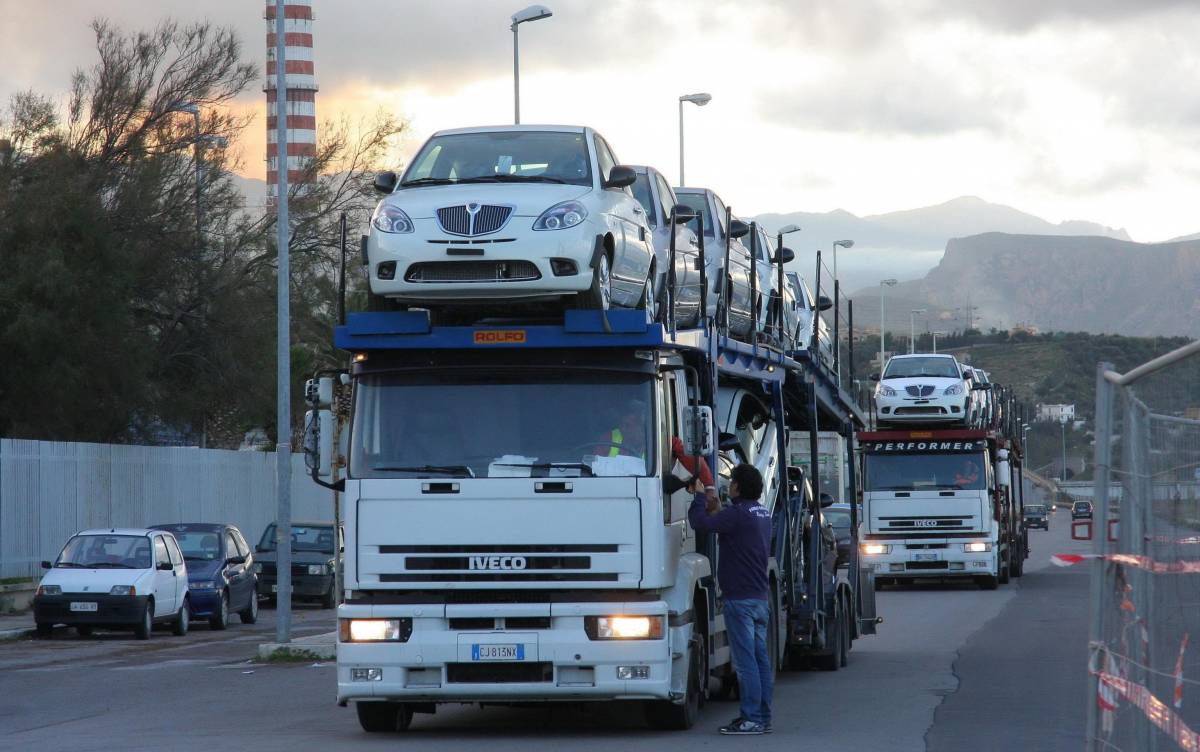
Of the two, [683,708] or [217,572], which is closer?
[683,708]

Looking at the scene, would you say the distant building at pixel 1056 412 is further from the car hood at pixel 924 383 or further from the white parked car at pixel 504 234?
the white parked car at pixel 504 234

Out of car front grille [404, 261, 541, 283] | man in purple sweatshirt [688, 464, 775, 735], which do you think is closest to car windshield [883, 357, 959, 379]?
man in purple sweatshirt [688, 464, 775, 735]

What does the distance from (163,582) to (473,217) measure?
14.6 m

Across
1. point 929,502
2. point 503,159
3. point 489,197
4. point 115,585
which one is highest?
point 503,159

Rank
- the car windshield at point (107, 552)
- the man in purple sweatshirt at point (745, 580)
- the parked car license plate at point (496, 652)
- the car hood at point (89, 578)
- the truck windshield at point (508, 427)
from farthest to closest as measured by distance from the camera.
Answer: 1. the car windshield at point (107, 552)
2. the car hood at point (89, 578)
3. the man in purple sweatshirt at point (745, 580)
4. the truck windshield at point (508, 427)
5. the parked car license plate at point (496, 652)

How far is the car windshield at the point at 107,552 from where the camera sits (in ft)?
79.3

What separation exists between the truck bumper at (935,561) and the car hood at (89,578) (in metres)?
13.8

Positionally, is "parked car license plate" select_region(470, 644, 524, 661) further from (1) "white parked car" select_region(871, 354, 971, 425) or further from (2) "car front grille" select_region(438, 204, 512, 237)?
(1) "white parked car" select_region(871, 354, 971, 425)

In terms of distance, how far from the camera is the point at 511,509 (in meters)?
10.9

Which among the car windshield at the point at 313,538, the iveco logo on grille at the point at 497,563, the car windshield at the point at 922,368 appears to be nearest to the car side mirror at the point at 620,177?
the iveco logo on grille at the point at 497,563

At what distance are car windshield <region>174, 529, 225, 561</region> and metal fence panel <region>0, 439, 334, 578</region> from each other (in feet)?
11.1

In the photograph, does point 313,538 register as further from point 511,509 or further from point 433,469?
point 511,509

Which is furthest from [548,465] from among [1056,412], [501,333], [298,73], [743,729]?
[1056,412]

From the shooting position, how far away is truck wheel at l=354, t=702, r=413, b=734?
38.9ft
